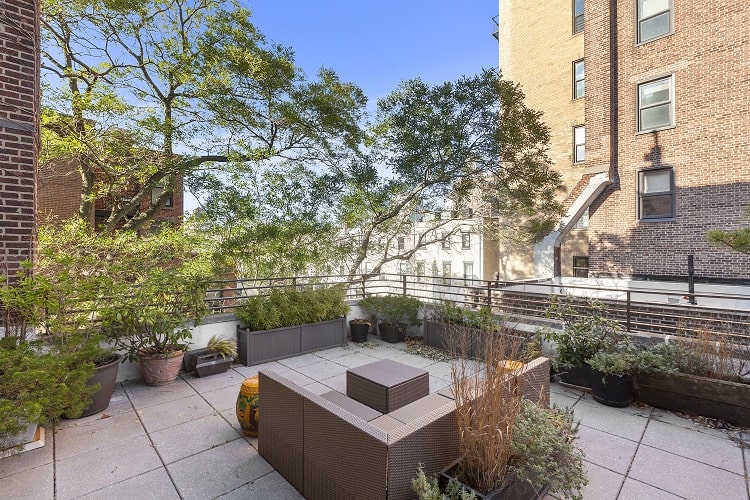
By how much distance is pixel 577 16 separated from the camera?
1376cm

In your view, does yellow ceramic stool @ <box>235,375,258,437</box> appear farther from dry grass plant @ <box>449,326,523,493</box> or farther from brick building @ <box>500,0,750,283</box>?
brick building @ <box>500,0,750,283</box>

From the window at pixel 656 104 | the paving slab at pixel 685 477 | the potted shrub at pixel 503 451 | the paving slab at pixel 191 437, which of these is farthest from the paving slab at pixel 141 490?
the window at pixel 656 104

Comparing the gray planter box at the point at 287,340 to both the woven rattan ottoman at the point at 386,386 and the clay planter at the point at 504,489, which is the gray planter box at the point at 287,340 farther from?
the clay planter at the point at 504,489

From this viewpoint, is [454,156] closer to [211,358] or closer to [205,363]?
[211,358]

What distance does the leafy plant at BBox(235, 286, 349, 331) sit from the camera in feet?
19.3

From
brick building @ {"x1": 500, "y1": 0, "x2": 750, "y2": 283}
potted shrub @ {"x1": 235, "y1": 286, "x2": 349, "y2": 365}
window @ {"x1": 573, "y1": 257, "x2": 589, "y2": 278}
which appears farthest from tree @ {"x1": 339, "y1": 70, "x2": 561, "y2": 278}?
window @ {"x1": 573, "y1": 257, "x2": 589, "y2": 278}

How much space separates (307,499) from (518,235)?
32.5ft

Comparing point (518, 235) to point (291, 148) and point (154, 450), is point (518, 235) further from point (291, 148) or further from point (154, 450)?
point (154, 450)

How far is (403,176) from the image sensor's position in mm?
9156

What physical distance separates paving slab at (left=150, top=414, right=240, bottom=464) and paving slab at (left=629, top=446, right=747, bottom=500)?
11.7ft

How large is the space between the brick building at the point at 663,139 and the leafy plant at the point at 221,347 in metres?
9.00

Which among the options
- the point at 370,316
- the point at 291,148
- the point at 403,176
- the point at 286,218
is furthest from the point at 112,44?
the point at 370,316

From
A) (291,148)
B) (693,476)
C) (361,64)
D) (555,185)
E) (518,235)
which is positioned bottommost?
(693,476)

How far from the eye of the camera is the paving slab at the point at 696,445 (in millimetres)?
2941
